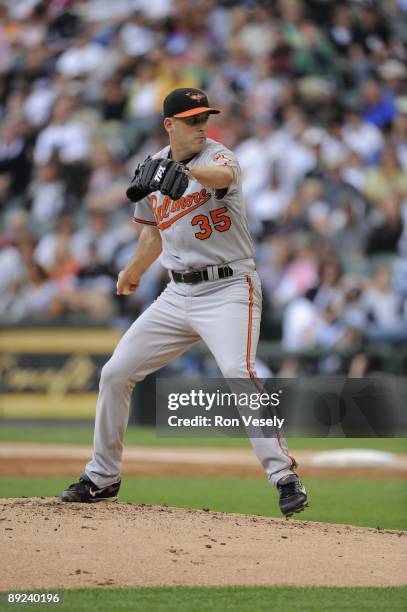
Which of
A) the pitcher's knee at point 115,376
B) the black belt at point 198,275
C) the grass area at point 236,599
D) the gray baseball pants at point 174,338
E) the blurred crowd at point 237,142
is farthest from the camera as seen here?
the blurred crowd at point 237,142

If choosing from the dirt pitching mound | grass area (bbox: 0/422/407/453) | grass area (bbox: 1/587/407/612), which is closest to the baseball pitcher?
the dirt pitching mound

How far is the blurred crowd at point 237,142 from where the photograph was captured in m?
12.0

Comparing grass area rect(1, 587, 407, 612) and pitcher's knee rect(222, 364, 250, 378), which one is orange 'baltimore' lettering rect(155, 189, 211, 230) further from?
grass area rect(1, 587, 407, 612)

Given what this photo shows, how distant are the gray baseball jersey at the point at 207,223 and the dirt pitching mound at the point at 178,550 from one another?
1228 mm

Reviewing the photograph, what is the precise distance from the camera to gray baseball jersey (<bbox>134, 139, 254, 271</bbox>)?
5.06 meters

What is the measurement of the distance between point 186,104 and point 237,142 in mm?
8233

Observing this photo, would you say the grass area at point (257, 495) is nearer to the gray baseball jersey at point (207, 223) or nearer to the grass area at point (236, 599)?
the gray baseball jersey at point (207, 223)

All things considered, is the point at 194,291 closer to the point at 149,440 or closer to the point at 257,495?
the point at 257,495

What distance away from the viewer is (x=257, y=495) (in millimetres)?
7906

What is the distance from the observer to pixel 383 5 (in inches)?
571

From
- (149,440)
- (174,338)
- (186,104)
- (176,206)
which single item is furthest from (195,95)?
(149,440)

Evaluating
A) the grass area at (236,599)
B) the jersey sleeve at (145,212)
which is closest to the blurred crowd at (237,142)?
the jersey sleeve at (145,212)

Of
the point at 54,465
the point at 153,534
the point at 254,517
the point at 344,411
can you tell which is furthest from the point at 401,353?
the point at 153,534

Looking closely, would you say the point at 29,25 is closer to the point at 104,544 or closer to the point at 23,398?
the point at 23,398
